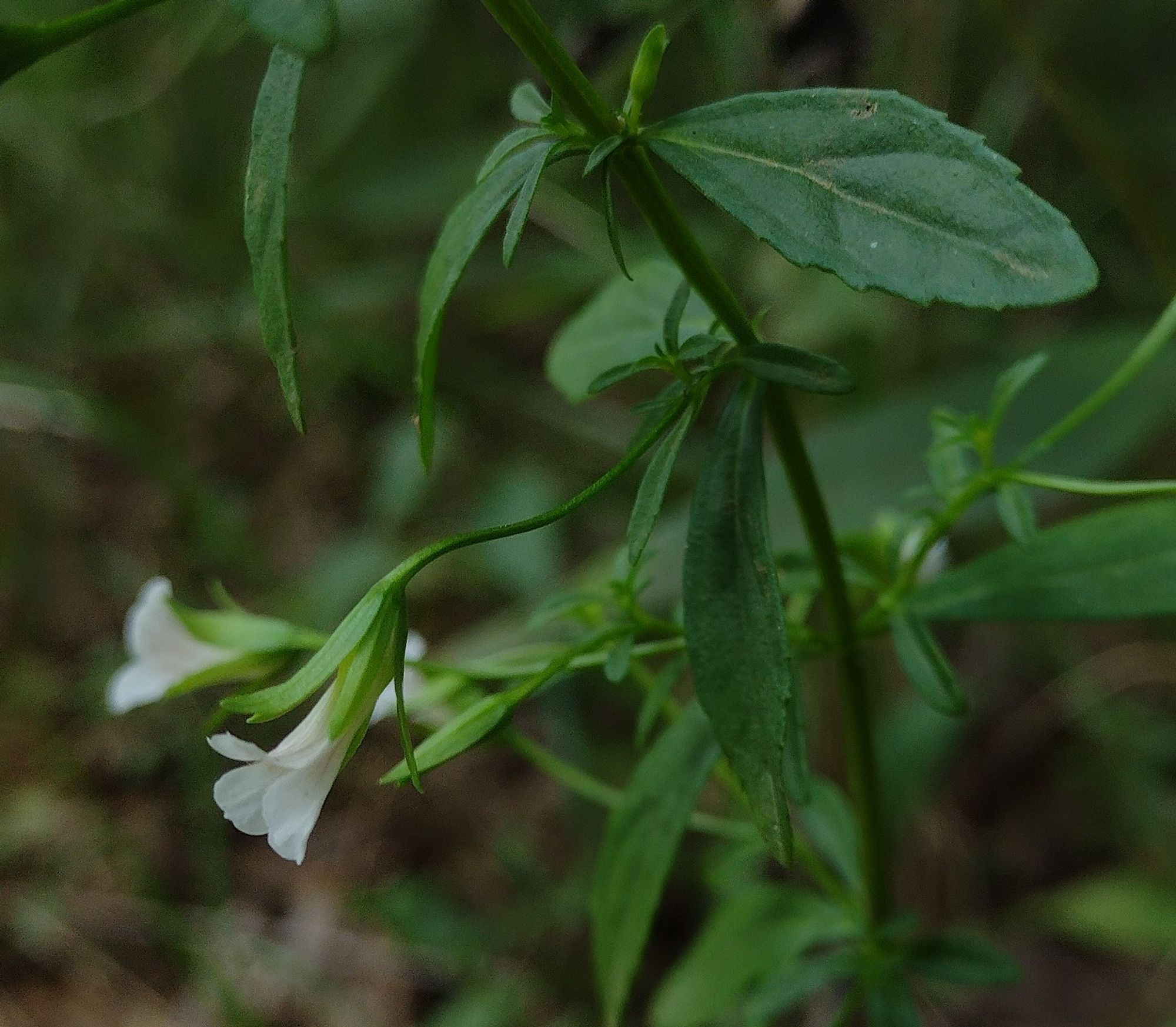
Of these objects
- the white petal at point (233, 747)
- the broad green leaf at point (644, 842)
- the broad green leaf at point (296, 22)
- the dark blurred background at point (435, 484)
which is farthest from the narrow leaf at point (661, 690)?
the dark blurred background at point (435, 484)

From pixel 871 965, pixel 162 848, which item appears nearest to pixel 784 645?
pixel 871 965

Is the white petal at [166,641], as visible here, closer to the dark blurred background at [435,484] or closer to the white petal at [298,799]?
the white petal at [298,799]

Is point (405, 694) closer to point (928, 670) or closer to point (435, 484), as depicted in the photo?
point (928, 670)

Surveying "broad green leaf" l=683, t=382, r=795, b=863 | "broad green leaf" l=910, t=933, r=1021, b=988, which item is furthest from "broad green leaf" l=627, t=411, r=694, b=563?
"broad green leaf" l=910, t=933, r=1021, b=988

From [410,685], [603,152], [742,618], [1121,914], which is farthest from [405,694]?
[1121,914]

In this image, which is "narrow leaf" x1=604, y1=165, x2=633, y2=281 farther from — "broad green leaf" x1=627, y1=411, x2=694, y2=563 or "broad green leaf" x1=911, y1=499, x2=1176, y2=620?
"broad green leaf" x1=911, y1=499, x2=1176, y2=620

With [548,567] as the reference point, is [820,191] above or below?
above

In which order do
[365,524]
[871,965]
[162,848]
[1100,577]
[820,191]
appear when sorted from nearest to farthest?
1. [820,191]
2. [1100,577]
3. [871,965]
4. [162,848]
5. [365,524]

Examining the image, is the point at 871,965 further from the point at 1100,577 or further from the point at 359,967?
the point at 359,967
